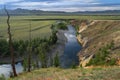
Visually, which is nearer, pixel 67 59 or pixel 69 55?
pixel 67 59

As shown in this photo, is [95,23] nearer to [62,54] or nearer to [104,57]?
[62,54]

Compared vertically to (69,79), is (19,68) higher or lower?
lower

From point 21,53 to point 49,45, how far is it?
59.1 ft

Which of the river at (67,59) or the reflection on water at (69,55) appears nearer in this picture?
the river at (67,59)

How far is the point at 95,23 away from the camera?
199625 mm

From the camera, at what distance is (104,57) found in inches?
3157

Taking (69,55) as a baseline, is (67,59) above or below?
above

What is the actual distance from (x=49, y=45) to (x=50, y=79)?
10134cm

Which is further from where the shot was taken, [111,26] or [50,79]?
[111,26]

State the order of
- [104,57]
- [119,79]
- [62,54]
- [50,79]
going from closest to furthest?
1. [119,79]
2. [50,79]
3. [104,57]
4. [62,54]

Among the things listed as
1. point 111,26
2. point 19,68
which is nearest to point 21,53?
point 19,68

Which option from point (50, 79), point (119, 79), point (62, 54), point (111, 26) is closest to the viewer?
point (119, 79)

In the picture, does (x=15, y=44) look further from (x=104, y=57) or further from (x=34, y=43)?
(x=104, y=57)

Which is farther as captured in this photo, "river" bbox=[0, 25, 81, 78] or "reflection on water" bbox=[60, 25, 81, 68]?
"reflection on water" bbox=[60, 25, 81, 68]
